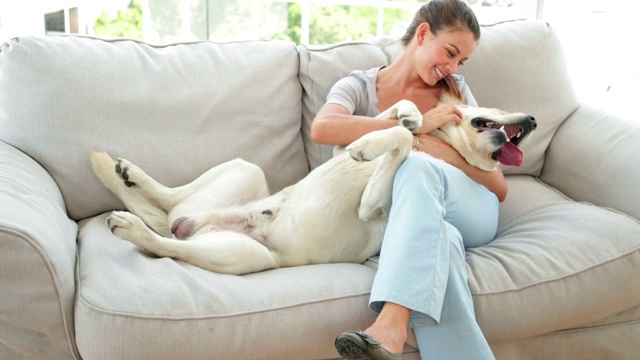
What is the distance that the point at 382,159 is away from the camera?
1.89 meters

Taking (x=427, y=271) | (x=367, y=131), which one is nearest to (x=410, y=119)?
(x=367, y=131)

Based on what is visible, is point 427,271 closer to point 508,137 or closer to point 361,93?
point 508,137

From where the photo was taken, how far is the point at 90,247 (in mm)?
1820

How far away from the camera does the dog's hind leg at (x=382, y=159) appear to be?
5.74ft

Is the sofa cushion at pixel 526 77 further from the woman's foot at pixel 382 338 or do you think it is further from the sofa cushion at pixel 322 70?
the woman's foot at pixel 382 338

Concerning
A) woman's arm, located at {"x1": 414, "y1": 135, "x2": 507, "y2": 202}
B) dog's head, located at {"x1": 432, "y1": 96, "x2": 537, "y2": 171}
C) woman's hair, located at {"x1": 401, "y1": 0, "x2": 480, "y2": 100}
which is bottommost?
woman's arm, located at {"x1": 414, "y1": 135, "x2": 507, "y2": 202}

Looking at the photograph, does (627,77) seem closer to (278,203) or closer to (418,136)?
(418,136)

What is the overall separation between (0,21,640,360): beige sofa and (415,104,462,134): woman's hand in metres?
0.37

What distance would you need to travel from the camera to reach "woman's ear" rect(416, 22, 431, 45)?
2.17 metres

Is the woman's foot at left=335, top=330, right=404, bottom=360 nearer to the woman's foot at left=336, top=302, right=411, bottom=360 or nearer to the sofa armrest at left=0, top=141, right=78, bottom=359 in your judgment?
the woman's foot at left=336, top=302, right=411, bottom=360

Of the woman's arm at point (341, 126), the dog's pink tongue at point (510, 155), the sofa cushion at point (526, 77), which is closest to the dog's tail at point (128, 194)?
the woman's arm at point (341, 126)

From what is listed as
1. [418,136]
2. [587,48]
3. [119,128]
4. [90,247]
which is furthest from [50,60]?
[587,48]

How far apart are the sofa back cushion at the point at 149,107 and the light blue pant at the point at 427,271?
26.4 inches

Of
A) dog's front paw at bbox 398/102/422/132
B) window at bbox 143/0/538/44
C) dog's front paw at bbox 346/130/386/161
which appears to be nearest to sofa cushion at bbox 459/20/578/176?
dog's front paw at bbox 398/102/422/132
